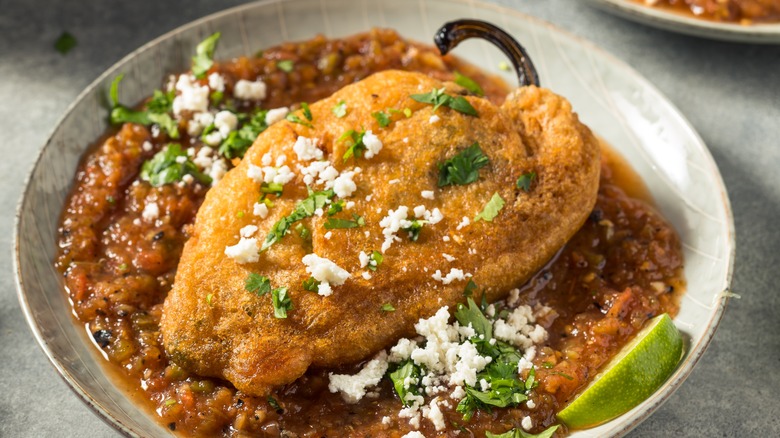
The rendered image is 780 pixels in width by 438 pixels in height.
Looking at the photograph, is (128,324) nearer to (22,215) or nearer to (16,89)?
(22,215)

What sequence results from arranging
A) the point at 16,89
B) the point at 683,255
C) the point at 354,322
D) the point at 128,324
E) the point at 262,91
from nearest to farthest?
the point at 354,322
the point at 128,324
the point at 683,255
the point at 262,91
the point at 16,89

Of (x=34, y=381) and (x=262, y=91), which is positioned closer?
(x=34, y=381)

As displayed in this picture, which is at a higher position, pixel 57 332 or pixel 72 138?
pixel 72 138

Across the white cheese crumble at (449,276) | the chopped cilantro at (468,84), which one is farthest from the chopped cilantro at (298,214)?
the chopped cilantro at (468,84)

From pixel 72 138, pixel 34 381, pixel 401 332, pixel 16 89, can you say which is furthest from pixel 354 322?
pixel 16 89

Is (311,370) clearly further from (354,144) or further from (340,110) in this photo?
(340,110)

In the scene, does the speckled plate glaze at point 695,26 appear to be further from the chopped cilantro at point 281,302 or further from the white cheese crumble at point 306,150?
the chopped cilantro at point 281,302
